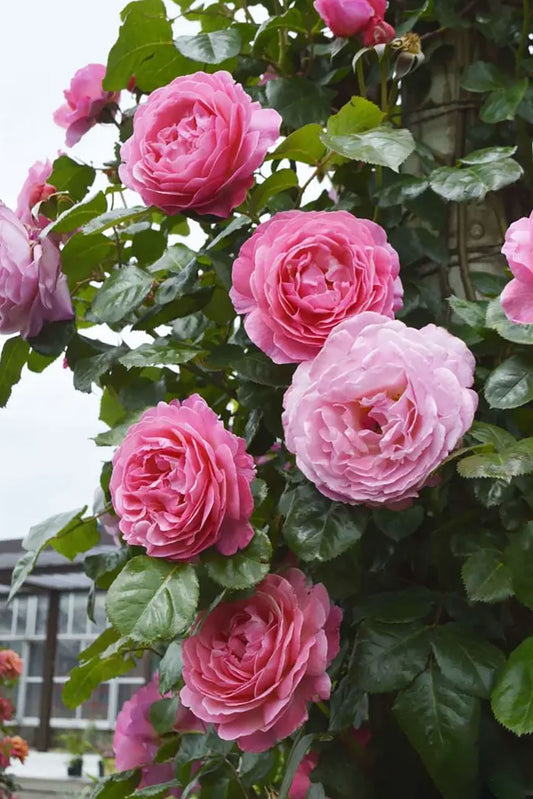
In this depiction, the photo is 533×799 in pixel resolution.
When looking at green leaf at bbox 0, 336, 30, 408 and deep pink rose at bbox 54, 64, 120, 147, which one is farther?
A: deep pink rose at bbox 54, 64, 120, 147

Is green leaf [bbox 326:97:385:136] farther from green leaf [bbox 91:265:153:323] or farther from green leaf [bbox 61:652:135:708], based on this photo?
green leaf [bbox 61:652:135:708]

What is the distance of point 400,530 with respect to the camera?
0.62 meters

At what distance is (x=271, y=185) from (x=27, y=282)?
189 millimetres

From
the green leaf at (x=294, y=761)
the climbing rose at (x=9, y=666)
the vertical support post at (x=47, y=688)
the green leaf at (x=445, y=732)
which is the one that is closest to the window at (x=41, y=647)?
the vertical support post at (x=47, y=688)

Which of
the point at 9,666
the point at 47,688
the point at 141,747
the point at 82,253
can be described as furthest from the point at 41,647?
the point at 82,253

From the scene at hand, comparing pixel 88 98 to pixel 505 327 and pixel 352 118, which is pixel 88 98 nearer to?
pixel 352 118

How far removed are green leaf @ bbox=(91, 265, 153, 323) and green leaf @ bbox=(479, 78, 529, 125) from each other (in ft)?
0.99

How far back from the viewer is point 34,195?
0.75 m

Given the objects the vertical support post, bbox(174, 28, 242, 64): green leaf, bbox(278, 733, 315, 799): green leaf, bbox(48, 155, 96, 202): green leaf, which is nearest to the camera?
bbox(278, 733, 315, 799): green leaf

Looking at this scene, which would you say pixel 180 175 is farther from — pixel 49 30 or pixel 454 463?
pixel 49 30

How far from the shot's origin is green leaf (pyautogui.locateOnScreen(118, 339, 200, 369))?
1.99 ft

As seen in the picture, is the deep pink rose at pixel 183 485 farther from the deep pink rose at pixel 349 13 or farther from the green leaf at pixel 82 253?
Answer: the deep pink rose at pixel 349 13

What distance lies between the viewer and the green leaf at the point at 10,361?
2.31ft

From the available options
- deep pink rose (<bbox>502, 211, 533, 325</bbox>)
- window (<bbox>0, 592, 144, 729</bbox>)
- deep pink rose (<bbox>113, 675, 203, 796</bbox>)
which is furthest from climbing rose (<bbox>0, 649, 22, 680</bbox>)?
window (<bbox>0, 592, 144, 729</bbox>)
